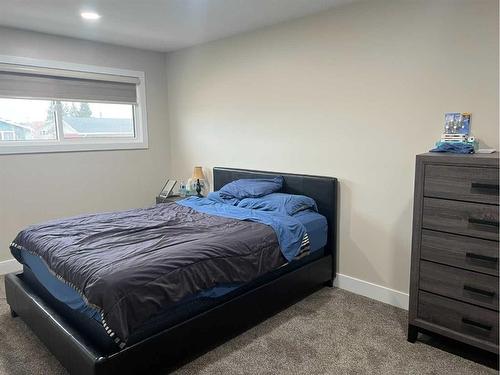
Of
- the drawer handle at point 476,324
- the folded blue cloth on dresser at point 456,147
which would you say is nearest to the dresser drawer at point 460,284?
the drawer handle at point 476,324

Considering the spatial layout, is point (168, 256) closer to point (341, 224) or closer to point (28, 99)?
point (341, 224)

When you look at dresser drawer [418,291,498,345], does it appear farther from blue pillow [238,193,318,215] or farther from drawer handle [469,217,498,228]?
blue pillow [238,193,318,215]

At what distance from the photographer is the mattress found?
1.88 meters

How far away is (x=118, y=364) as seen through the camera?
1.79 m

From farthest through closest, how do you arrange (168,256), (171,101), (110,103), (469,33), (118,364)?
(171,101) → (110,103) → (469,33) → (168,256) → (118,364)

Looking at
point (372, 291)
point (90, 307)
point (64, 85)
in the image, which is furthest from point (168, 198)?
point (90, 307)

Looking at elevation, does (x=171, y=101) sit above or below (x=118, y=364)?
above

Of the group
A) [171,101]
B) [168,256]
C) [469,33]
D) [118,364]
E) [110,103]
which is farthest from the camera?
[171,101]

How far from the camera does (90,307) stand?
A: 1.84 meters

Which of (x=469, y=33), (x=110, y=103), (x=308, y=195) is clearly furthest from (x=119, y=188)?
(x=469, y=33)

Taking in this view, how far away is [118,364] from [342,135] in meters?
2.35

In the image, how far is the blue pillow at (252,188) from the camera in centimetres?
339

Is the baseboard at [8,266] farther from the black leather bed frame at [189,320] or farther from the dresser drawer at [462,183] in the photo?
the dresser drawer at [462,183]

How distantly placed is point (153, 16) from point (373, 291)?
3.00 meters
